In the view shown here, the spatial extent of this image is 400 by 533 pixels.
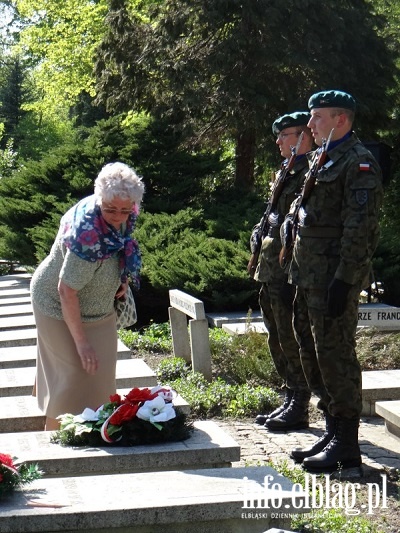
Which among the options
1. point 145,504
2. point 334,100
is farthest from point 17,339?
point 145,504

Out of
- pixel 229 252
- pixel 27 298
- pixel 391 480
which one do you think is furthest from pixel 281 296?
pixel 27 298

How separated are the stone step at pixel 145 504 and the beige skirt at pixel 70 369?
121 cm

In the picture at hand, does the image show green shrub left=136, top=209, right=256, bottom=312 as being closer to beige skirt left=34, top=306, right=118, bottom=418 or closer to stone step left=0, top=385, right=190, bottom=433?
stone step left=0, top=385, right=190, bottom=433

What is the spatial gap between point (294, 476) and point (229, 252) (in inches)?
265

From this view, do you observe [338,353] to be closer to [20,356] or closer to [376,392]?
[376,392]

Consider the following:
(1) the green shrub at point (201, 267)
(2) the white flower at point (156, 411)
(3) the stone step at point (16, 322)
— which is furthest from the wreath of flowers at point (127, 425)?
(1) the green shrub at point (201, 267)

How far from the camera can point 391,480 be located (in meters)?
5.60

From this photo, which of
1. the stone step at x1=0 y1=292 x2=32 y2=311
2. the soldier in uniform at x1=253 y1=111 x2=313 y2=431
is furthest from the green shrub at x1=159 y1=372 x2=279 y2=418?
the stone step at x1=0 y1=292 x2=32 y2=311

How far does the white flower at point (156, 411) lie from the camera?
201 inches

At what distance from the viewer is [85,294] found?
5.68 m

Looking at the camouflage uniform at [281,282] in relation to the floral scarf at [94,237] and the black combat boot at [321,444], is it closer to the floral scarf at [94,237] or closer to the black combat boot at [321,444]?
the black combat boot at [321,444]

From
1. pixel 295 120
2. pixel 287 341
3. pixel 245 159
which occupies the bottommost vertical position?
pixel 287 341

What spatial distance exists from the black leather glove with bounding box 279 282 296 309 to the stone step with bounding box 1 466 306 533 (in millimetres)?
2315

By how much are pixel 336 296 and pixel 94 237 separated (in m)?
1.34
